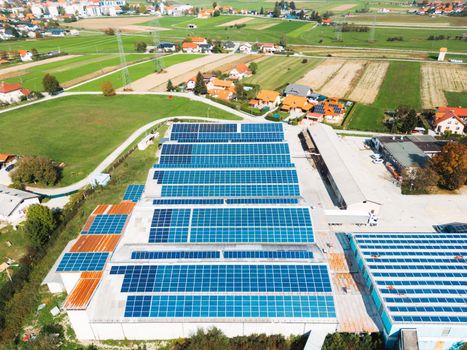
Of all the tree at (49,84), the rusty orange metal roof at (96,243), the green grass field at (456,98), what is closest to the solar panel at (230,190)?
the rusty orange metal roof at (96,243)

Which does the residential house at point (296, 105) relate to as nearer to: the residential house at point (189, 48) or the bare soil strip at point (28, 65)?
the residential house at point (189, 48)

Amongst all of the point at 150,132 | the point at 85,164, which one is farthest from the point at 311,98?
the point at 85,164

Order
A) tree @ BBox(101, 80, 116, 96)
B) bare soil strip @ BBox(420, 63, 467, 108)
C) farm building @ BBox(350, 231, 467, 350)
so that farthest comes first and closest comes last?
tree @ BBox(101, 80, 116, 96) < bare soil strip @ BBox(420, 63, 467, 108) < farm building @ BBox(350, 231, 467, 350)

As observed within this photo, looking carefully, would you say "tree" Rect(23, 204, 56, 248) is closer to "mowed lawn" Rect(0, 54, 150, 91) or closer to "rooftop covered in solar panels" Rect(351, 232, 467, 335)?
"rooftop covered in solar panels" Rect(351, 232, 467, 335)

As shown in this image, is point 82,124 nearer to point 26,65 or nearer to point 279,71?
point 279,71

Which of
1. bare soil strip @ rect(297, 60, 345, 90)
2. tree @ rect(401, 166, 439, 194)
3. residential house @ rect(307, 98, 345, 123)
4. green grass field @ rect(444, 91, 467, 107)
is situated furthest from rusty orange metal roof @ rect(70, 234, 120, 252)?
green grass field @ rect(444, 91, 467, 107)

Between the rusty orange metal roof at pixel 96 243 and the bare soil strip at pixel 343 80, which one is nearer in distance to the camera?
the rusty orange metal roof at pixel 96 243

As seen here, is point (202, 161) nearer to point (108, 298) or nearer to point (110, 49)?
point (108, 298)
